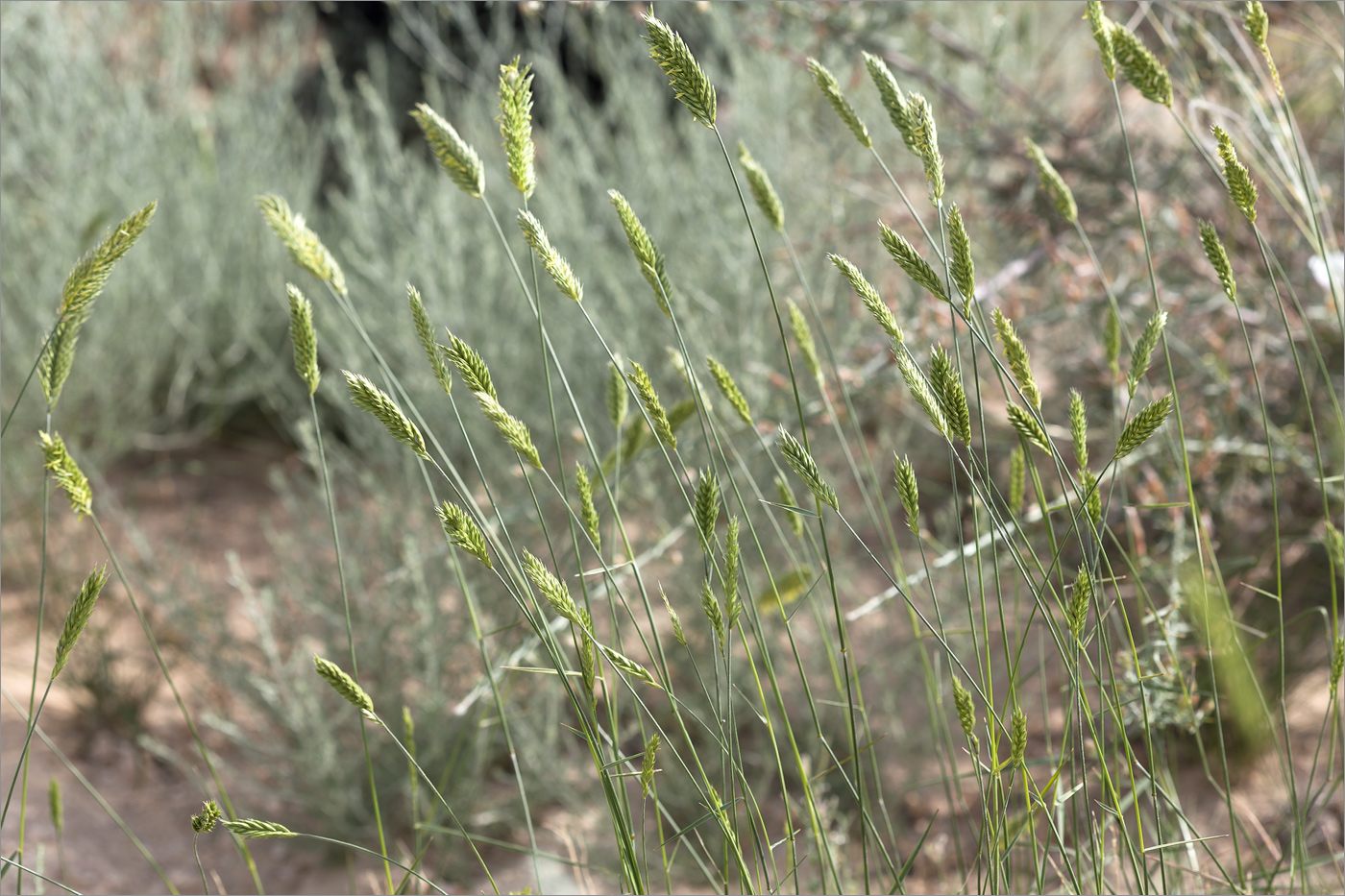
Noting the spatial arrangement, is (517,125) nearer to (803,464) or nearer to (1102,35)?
(803,464)

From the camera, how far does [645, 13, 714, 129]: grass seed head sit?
684 mm

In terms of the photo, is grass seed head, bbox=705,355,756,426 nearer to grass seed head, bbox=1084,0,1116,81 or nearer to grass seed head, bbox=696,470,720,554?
grass seed head, bbox=696,470,720,554

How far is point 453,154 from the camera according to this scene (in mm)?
759

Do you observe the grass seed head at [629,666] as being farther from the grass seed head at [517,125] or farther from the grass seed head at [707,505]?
the grass seed head at [517,125]

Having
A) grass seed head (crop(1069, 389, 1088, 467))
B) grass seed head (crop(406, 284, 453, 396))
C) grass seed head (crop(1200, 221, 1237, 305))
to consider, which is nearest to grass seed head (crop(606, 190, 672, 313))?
grass seed head (crop(406, 284, 453, 396))

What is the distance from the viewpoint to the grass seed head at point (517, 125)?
0.73 metres

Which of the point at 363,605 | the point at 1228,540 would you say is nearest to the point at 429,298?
the point at 363,605

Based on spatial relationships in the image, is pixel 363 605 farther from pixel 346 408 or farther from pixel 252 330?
pixel 252 330

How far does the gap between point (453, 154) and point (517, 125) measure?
6cm

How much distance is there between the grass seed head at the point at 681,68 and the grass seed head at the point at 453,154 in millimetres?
158

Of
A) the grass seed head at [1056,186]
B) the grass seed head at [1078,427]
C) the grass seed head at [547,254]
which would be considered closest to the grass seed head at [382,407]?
the grass seed head at [547,254]

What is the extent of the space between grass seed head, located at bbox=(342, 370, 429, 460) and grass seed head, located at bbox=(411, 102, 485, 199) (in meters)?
0.18

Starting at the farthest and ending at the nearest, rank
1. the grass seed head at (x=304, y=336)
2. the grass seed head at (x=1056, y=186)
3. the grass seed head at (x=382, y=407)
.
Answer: the grass seed head at (x=1056, y=186) → the grass seed head at (x=304, y=336) → the grass seed head at (x=382, y=407)

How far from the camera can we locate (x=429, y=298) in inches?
80.7
